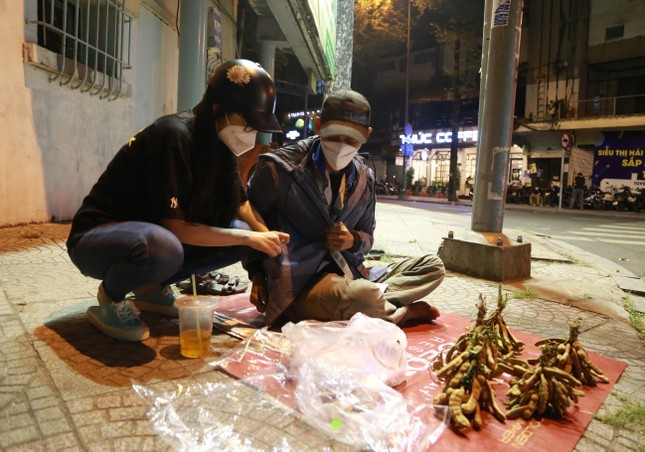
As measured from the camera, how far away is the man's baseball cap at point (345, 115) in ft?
8.90

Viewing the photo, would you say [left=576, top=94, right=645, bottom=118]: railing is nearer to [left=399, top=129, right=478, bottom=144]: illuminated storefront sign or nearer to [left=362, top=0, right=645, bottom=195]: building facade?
[left=362, top=0, right=645, bottom=195]: building facade

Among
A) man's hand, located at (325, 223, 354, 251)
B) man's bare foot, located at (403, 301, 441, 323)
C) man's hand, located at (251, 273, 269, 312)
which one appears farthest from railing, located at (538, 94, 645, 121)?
man's hand, located at (251, 273, 269, 312)

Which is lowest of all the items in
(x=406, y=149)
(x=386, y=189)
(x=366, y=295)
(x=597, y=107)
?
(x=366, y=295)

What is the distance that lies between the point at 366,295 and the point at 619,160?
24.6 meters

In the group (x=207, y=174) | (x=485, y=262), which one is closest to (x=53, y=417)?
(x=207, y=174)

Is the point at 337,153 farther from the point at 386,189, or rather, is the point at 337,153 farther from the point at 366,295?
the point at 386,189

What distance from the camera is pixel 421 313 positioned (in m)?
3.09

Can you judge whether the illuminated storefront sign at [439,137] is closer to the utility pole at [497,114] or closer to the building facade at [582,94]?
the building facade at [582,94]

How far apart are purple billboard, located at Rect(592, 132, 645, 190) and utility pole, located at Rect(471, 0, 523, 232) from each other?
2074 centimetres

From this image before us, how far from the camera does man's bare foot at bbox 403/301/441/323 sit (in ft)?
10.0

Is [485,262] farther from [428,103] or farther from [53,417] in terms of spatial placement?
[428,103]

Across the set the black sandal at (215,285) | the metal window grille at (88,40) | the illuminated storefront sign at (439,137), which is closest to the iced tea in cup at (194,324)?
the black sandal at (215,285)

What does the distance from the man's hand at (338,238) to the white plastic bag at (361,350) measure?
703mm

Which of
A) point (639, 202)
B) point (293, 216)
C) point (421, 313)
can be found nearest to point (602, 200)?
point (639, 202)
